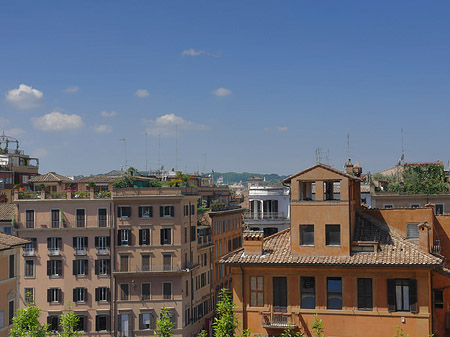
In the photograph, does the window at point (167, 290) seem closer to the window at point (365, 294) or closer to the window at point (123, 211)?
the window at point (123, 211)

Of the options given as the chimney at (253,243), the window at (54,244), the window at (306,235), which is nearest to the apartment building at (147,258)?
the window at (54,244)

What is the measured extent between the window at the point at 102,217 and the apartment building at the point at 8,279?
22.3 meters

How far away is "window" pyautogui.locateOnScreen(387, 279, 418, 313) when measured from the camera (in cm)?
2938

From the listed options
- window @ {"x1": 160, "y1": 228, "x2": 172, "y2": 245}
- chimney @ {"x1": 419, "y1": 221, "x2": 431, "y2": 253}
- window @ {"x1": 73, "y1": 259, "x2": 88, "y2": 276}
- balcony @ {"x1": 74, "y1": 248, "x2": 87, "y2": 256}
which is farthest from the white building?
chimney @ {"x1": 419, "y1": 221, "x2": 431, "y2": 253}

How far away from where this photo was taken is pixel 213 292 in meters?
77.1

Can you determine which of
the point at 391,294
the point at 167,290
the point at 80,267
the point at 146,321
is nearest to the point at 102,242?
the point at 80,267

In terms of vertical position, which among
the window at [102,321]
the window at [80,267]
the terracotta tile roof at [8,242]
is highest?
the terracotta tile roof at [8,242]

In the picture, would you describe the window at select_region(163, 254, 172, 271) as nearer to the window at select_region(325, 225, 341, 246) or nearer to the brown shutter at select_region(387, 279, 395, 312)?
the window at select_region(325, 225, 341, 246)

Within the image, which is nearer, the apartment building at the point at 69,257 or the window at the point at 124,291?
the apartment building at the point at 69,257

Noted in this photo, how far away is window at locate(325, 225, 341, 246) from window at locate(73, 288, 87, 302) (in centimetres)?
3965

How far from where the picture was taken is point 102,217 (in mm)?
63875

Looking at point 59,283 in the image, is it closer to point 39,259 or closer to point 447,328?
point 39,259

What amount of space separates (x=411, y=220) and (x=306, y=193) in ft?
20.7

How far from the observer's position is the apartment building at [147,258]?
63688 mm
